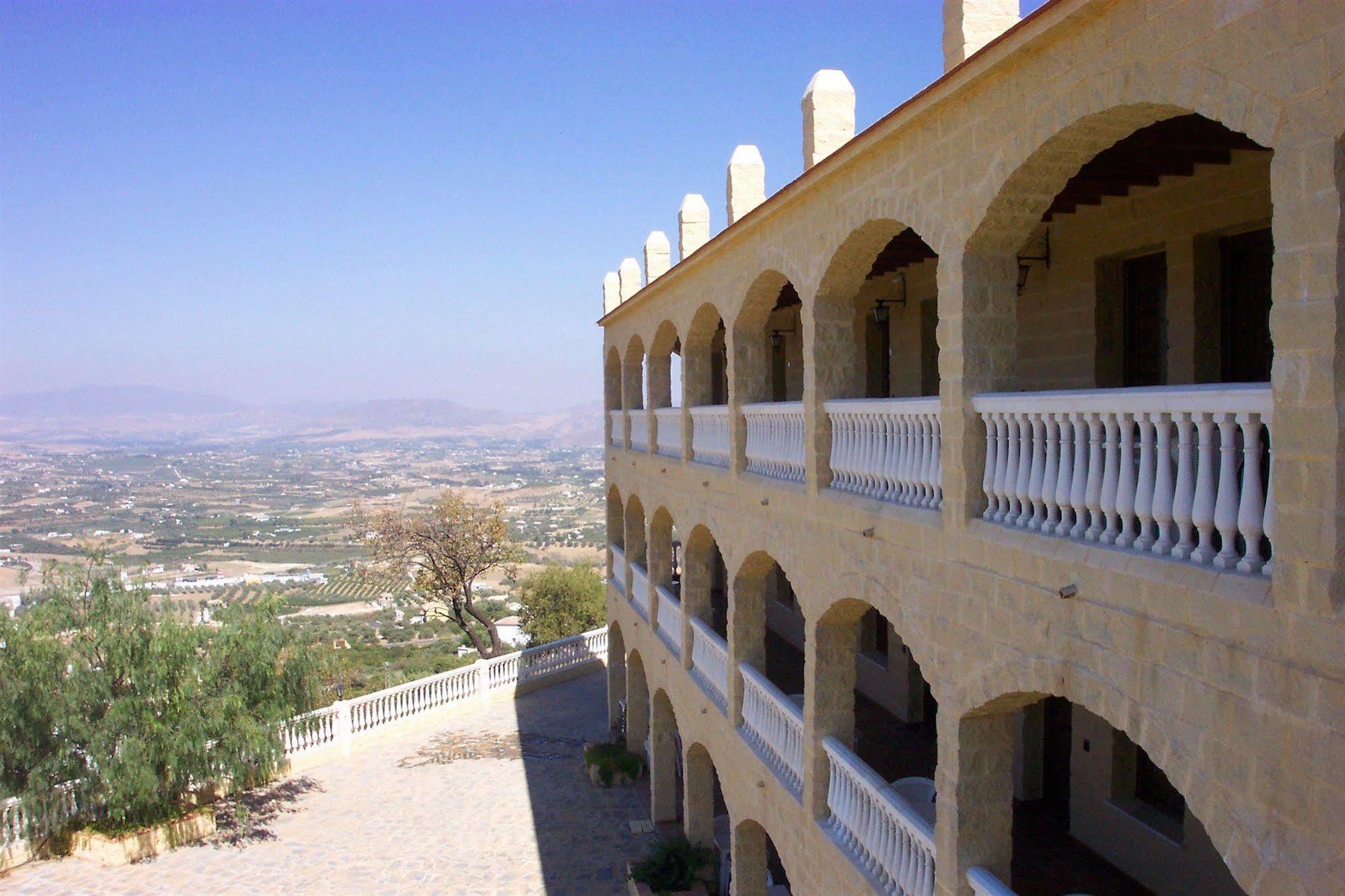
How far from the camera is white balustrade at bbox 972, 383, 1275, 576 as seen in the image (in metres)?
3.70

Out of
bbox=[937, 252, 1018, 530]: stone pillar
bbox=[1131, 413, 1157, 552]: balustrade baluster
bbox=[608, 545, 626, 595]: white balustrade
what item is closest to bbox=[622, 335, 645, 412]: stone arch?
bbox=[608, 545, 626, 595]: white balustrade

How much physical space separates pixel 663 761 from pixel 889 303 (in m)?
8.73

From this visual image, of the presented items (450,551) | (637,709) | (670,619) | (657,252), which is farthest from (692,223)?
(450,551)

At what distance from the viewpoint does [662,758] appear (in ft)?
51.4

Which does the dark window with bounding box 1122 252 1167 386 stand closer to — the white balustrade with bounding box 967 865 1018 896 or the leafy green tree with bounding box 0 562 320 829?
the white balustrade with bounding box 967 865 1018 896

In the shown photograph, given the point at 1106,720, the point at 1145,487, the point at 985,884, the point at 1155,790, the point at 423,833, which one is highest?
the point at 1145,487

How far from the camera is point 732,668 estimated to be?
35.1ft

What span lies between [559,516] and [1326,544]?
423 feet

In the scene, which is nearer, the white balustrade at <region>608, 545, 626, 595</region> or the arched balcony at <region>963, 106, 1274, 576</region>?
the arched balcony at <region>963, 106, 1274, 576</region>

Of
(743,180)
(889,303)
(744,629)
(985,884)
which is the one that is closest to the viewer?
(985,884)

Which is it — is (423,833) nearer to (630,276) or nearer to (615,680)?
(615,680)

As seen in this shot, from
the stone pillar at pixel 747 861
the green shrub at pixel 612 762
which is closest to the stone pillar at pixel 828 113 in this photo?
the stone pillar at pixel 747 861

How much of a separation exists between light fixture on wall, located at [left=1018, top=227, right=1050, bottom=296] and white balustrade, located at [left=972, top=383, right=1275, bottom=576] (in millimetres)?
3637

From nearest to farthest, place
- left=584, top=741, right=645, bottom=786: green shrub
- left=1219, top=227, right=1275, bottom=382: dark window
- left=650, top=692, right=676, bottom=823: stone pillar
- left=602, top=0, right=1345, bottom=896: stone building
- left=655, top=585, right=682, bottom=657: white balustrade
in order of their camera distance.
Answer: left=602, top=0, right=1345, bottom=896: stone building
left=1219, top=227, right=1275, bottom=382: dark window
left=655, top=585, right=682, bottom=657: white balustrade
left=650, top=692, right=676, bottom=823: stone pillar
left=584, top=741, right=645, bottom=786: green shrub
